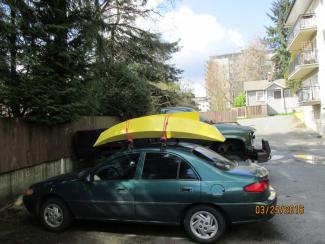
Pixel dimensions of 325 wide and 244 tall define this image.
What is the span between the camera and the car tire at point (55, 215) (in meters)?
6.52

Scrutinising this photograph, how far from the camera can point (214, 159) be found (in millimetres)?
6398

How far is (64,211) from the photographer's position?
653 cm

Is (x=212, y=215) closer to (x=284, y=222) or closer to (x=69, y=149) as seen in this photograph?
(x=284, y=222)

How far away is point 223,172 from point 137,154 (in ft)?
4.75

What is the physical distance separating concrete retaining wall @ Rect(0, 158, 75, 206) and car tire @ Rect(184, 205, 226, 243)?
4.54m

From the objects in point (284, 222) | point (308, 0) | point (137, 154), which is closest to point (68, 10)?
point (137, 154)

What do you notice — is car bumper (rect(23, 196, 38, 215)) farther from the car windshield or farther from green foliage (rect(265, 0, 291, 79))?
green foliage (rect(265, 0, 291, 79))

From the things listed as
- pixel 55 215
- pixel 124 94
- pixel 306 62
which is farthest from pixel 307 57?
pixel 55 215

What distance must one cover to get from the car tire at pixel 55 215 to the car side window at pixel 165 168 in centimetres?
155

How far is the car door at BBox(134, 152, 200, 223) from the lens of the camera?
583 centimetres

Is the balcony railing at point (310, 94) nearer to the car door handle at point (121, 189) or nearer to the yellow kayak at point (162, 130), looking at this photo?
the yellow kayak at point (162, 130)

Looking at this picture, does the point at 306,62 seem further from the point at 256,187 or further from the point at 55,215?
the point at 55,215

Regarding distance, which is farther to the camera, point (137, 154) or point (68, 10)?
point (68, 10)

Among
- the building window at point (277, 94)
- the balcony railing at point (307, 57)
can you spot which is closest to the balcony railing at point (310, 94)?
the balcony railing at point (307, 57)
